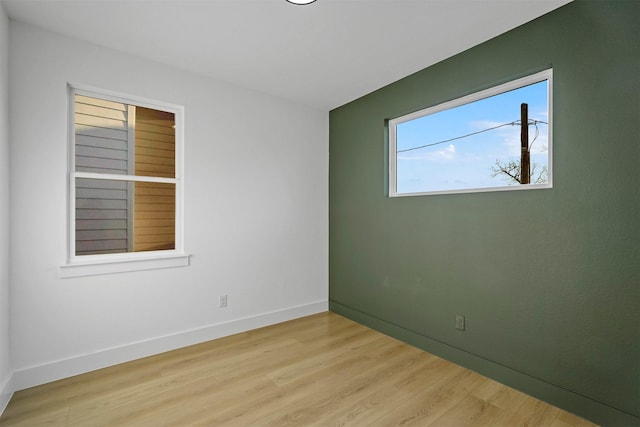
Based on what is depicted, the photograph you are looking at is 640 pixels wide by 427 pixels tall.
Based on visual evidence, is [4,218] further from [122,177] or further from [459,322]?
[459,322]

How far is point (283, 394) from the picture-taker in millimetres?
2135

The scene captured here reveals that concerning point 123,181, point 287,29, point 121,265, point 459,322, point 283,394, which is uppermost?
point 287,29

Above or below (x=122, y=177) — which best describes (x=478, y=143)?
above

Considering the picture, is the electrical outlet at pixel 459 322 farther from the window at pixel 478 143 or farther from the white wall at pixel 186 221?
the white wall at pixel 186 221

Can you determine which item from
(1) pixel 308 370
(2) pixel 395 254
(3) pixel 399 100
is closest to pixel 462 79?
(3) pixel 399 100

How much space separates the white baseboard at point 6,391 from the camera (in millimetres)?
1905

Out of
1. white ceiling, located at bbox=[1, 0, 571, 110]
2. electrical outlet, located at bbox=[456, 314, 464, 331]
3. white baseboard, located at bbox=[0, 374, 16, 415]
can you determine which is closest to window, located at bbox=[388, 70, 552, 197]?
white ceiling, located at bbox=[1, 0, 571, 110]

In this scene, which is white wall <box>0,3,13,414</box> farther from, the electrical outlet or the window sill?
the electrical outlet

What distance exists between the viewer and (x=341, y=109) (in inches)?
148

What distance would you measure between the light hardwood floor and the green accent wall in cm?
25

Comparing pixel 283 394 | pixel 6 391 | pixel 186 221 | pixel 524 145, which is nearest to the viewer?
pixel 6 391

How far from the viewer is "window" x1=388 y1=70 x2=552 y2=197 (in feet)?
7.23

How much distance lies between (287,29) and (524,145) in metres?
1.90

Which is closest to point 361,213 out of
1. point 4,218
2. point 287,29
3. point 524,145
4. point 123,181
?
point 524,145
